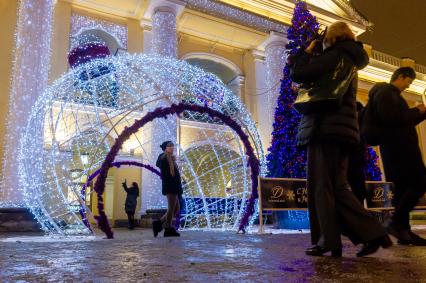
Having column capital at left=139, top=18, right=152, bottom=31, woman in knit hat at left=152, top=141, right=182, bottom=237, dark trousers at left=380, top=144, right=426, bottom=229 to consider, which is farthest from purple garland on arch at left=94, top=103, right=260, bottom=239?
column capital at left=139, top=18, right=152, bottom=31

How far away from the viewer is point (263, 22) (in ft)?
55.7

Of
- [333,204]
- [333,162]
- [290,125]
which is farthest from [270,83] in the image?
[333,204]

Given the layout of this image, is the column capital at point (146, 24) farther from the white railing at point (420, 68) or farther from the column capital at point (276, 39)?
the white railing at point (420, 68)

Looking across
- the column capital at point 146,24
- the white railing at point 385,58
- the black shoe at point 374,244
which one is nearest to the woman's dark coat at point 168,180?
the black shoe at point 374,244

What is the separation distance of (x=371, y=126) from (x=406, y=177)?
2.04ft

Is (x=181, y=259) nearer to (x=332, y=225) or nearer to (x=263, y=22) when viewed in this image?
(x=332, y=225)

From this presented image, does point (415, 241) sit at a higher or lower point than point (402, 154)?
lower

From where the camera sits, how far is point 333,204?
2.69 metres

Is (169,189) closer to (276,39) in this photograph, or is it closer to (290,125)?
(290,125)

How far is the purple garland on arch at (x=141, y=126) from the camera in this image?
5.60m

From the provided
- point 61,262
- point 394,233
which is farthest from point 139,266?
point 394,233

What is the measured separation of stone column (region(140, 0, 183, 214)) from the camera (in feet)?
41.5

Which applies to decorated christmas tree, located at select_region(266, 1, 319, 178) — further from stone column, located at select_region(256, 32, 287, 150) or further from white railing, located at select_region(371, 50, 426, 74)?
white railing, located at select_region(371, 50, 426, 74)

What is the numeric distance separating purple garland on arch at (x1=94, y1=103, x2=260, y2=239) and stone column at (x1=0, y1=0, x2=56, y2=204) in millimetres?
5609
